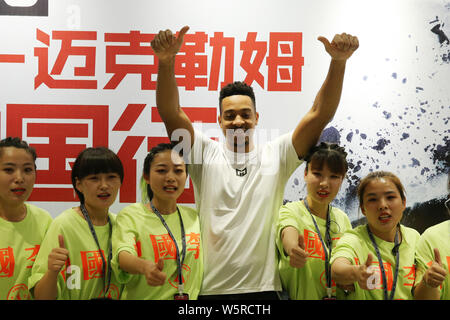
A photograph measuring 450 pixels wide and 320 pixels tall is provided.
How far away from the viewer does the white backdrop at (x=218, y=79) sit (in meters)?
3.13

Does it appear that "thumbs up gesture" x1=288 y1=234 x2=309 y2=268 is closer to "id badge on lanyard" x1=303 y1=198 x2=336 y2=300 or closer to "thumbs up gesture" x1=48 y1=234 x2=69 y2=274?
"id badge on lanyard" x1=303 y1=198 x2=336 y2=300

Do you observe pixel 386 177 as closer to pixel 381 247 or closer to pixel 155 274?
pixel 381 247

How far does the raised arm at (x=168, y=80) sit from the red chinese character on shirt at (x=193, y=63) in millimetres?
715

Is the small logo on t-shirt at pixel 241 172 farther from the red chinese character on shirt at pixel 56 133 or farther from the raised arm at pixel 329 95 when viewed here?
the red chinese character on shirt at pixel 56 133

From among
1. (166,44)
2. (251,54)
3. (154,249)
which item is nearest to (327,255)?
(154,249)

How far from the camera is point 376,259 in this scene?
7.74 ft

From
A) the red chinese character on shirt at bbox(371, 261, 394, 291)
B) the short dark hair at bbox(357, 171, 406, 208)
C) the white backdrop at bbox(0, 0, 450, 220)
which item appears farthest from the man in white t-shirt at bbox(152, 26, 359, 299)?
the white backdrop at bbox(0, 0, 450, 220)

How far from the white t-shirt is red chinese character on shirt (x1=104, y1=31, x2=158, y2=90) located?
80 centimetres

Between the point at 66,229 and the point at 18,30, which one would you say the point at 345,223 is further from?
the point at 18,30

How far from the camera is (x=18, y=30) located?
3.14 metres

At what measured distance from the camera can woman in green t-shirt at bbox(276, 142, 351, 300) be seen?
2371mm

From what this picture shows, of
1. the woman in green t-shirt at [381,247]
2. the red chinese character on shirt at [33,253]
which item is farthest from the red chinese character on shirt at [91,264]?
the woman in green t-shirt at [381,247]
